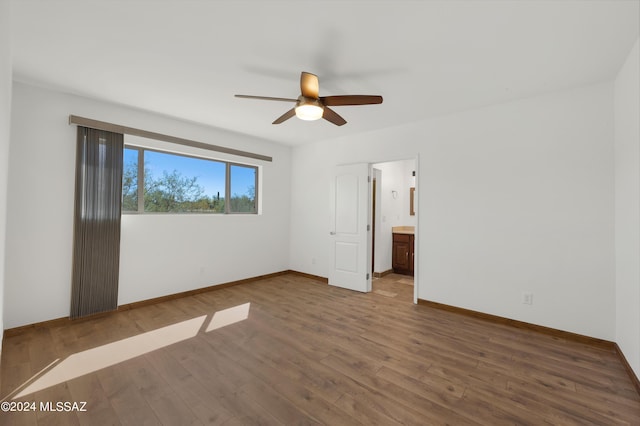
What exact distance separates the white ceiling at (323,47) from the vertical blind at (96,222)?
2.07 ft

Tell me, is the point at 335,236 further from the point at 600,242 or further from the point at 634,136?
the point at 634,136

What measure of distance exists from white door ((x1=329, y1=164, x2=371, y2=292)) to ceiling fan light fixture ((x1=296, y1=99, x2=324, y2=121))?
2.17m

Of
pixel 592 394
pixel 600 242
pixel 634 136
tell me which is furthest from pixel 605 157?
pixel 592 394

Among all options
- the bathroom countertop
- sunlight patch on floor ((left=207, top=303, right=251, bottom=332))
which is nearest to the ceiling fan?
sunlight patch on floor ((left=207, top=303, right=251, bottom=332))

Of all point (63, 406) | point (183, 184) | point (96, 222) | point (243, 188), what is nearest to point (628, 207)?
point (63, 406)

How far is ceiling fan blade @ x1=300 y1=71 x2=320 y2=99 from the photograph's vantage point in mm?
2188

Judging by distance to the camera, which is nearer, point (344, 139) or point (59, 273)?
point (59, 273)

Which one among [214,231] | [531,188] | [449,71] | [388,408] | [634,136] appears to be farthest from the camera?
[214,231]

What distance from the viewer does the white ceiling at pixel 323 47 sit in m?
1.83

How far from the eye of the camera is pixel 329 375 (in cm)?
218

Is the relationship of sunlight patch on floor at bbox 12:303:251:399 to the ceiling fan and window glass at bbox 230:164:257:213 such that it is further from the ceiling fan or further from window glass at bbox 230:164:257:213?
the ceiling fan

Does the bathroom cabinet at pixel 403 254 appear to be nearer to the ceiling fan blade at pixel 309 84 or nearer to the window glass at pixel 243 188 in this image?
the window glass at pixel 243 188

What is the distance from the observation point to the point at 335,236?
4.90 meters

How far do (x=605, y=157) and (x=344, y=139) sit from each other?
131 inches
